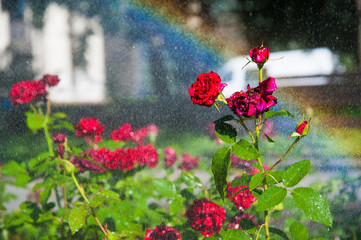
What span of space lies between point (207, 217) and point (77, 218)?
1.10 feet

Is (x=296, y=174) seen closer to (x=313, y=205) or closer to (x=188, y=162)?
(x=313, y=205)

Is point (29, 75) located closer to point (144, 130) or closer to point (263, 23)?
point (144, 130)

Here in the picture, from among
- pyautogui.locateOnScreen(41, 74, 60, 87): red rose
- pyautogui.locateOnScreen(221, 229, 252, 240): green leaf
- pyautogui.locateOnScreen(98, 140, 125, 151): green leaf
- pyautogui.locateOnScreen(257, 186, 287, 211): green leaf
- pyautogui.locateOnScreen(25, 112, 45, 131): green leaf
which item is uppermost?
pyautogui.locateOnScreen(41, 74, 60, 87): red rose

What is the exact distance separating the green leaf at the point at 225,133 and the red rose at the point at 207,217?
0.31 m

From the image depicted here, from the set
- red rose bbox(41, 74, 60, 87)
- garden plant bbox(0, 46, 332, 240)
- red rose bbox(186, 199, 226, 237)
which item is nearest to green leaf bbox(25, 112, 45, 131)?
garden plant bbox(0, 46, 332, 240)

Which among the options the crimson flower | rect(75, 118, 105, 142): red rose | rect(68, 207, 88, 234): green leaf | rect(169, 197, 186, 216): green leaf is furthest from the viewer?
rect(75, 118, 105, 142): red rose

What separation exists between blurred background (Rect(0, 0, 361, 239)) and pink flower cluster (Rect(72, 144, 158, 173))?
0.26 feet

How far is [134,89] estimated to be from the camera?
1.05 m

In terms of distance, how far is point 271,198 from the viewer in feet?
1.93

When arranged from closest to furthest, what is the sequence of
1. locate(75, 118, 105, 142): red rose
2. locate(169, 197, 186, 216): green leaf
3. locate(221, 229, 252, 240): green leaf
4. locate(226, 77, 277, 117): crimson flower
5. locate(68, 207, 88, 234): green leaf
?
locate(226, 77, 277, 117): crimson flower, locate(221, 229, 252, 240): green leaf, locate(68, 207, 88, 234): green leaf, locate(169, 197, 186, 216): green leaf, locate(75, 118, 105, 142): red rose

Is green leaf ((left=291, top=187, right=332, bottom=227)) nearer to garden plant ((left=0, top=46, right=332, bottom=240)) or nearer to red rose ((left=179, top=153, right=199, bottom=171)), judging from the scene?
garden plant ((left=0, top=46, right=332, bottom=240))

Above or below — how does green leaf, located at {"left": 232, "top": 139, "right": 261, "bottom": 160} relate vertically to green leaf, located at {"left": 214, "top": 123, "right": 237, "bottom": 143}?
below

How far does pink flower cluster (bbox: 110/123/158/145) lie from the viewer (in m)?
1.03

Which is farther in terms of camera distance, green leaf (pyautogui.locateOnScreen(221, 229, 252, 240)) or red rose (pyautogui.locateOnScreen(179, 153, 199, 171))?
red rose (pyautogui.locateOnScreen(179, 153, 199, 171))
